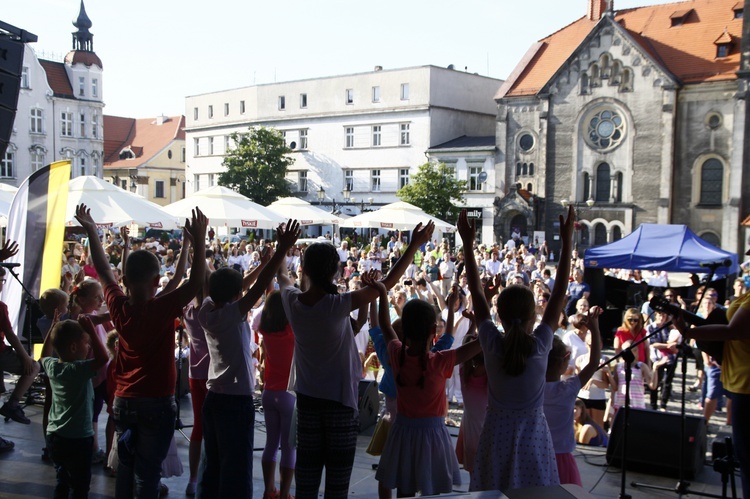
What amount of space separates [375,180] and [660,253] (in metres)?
38.8

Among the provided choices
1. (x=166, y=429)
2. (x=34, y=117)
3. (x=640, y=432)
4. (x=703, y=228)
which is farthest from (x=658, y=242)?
(x=34, y=117)

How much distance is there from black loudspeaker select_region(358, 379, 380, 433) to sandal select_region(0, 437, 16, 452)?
11.4 feet

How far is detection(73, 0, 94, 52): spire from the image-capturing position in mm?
62469

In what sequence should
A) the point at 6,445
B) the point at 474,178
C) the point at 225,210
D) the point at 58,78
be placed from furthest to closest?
the point at 58,78 → the point at 474,178 → the point at 225,210 → the point at 6,445

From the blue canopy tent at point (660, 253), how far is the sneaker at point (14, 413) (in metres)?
11.1

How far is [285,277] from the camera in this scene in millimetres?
4633

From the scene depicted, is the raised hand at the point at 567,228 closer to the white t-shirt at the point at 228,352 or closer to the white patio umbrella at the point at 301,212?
the white t-shirt at the point at 228,352

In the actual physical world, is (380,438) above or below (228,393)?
below

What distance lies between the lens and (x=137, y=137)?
73062 mm

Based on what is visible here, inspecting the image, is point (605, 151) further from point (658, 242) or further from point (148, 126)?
point (148, 126)

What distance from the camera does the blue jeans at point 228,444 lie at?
4.30 meters

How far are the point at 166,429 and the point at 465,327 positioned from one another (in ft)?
Result: 19.9

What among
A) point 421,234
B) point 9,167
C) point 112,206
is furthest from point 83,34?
point 421,234

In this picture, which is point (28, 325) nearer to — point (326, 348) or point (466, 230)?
point (326, 348)
